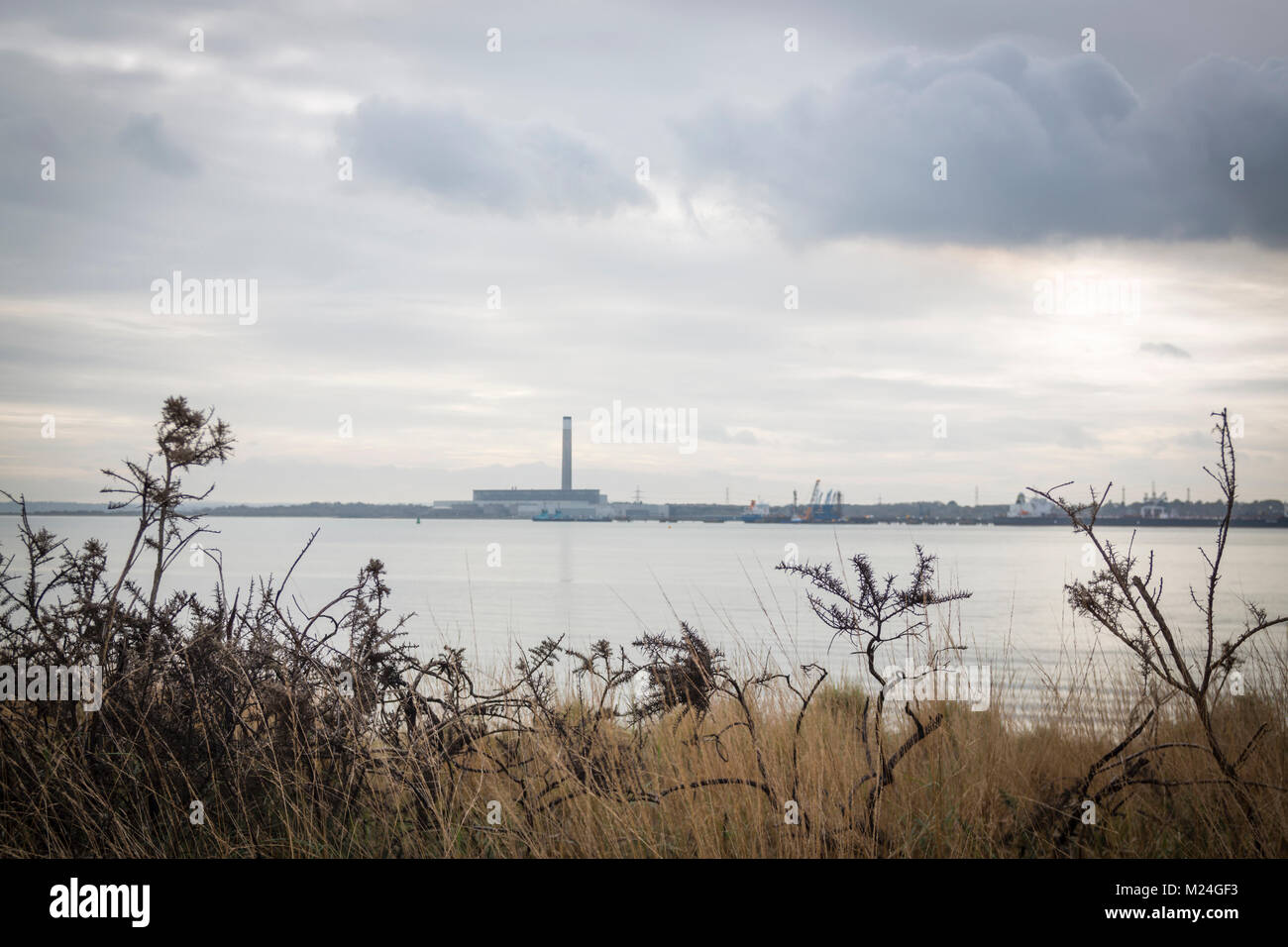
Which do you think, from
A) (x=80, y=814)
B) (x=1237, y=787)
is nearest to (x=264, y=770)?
(x=80, y=814)

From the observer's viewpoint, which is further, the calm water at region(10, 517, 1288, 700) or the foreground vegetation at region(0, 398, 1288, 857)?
the calm water at region(10, 517, 1288, 700)

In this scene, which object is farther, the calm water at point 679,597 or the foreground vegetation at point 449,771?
the calm water at point 679,597

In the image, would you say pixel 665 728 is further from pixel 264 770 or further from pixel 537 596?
pixel 537 596

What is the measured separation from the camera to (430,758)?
5.29 meters

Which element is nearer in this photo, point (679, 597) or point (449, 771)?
point (449, 771)

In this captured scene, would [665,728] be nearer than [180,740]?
No
